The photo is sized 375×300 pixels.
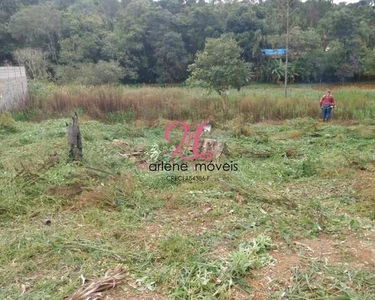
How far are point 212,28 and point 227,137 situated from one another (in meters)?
19.0

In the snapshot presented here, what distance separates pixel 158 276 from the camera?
7.48ft

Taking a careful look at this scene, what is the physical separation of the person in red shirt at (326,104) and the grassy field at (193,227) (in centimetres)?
344

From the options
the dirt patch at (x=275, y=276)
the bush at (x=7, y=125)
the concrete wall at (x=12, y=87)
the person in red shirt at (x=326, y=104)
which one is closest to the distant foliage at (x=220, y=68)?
the person in red shirt at (x=326, y=104)

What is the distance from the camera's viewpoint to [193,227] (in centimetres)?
302

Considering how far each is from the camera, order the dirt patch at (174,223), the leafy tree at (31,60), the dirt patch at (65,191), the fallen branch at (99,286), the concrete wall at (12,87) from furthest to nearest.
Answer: the leafy tree at (31,60)
the concrete wall at (12,87)
the dirt patch at (65,191)
the dirt patch at (174,223)
the fallen branch at (99,286)

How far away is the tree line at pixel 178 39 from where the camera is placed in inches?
832

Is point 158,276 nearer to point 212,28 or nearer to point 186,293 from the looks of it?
point 186,293

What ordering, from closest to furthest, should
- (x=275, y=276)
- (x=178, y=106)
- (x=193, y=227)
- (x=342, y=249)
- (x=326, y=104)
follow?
(x=275, y=276)
(x=342, y=249)
(x=193, y=227)
(x=326, y=104)
(x=178, y=106)

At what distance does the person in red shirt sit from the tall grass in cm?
76

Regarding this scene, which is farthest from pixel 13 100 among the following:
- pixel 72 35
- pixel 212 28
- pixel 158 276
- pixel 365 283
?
pixel 212 28

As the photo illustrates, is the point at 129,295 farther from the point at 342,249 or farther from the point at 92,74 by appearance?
the point at 92,74

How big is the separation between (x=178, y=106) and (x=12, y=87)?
5.12 meters

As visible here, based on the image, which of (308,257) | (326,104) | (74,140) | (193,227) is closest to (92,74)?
(326,104)

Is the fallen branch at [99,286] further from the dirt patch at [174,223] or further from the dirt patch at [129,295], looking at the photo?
the dirt patch at [174,223]
